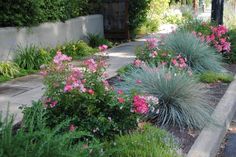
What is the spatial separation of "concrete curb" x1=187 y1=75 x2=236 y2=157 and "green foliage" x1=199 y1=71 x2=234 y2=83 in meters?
0.76

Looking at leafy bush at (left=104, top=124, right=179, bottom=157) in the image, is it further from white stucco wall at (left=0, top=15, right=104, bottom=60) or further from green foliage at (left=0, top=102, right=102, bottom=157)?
white stucco wall at (left=0, top=15, right=104, bottom=60)

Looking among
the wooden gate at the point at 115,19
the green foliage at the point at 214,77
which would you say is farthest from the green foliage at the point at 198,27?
the wooden gate at the point at 115,19

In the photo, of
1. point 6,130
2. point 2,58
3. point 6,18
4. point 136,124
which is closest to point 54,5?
point 6,18

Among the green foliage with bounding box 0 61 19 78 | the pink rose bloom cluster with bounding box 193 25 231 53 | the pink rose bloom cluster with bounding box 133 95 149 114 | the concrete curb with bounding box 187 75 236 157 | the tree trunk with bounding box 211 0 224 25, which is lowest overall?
the concrete curb with bounding box 187 75 236 157

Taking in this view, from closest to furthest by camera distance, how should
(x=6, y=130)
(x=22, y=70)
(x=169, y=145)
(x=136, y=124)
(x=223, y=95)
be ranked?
(x=6, y=130) < (x=169, y=145) < (x=136, y=124) < (x=223, y=95) < (x=22, y=70)

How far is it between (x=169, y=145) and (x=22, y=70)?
5.34m

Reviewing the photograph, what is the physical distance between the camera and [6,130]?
10.5ft

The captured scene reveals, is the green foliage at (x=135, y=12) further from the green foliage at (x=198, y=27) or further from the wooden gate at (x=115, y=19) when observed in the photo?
the green foliage at (x=198, y=27)

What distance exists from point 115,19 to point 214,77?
294 inches

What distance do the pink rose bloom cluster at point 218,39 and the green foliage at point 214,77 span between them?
116 cm

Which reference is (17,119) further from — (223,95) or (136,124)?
(223,95)

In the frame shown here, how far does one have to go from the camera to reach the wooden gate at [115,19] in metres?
14.8

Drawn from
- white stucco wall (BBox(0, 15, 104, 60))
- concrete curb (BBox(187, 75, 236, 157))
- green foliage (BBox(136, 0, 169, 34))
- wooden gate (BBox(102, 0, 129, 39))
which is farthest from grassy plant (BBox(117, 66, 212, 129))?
green foliage (BBox(136, 0, 169, 34))

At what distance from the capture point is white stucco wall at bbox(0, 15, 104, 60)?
9.26 m
